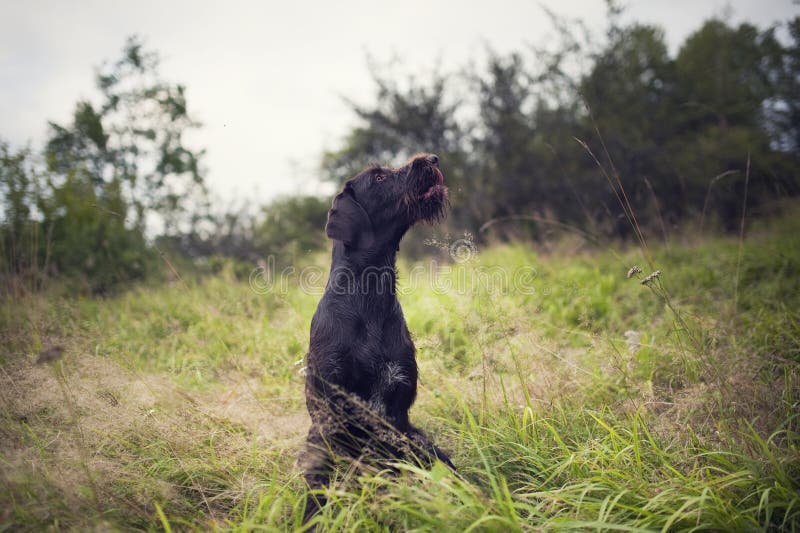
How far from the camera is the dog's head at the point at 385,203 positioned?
2430 millimetres

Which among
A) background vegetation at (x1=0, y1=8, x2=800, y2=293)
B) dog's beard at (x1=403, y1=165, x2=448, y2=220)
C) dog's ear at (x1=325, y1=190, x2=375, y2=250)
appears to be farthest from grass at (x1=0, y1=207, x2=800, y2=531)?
background vegetation at (x1=0, y1=8, x2=800, y2=293)

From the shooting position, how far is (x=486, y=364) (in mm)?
2795

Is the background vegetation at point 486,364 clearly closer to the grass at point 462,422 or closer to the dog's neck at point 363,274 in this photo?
the grass at point 462,422

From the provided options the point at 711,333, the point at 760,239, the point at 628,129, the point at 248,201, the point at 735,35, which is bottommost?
the point at 711,333

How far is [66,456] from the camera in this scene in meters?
2.16

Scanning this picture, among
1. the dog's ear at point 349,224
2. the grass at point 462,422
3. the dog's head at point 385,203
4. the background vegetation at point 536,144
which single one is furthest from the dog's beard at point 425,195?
the background vegetation at point 536,144

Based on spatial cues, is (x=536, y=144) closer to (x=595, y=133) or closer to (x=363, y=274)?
(x=595, y=133)

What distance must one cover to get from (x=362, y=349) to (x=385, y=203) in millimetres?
950

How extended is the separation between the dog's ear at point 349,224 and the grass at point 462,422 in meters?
0.77

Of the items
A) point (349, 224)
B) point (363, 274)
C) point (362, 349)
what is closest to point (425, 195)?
point (349, 224)

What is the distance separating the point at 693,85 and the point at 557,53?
6655 mm

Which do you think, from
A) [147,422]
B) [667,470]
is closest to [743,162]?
[667,470]

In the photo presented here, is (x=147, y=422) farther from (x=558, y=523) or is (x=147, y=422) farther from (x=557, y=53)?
(x=557, y=53)

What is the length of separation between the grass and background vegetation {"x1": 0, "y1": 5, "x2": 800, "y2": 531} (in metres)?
0.02
